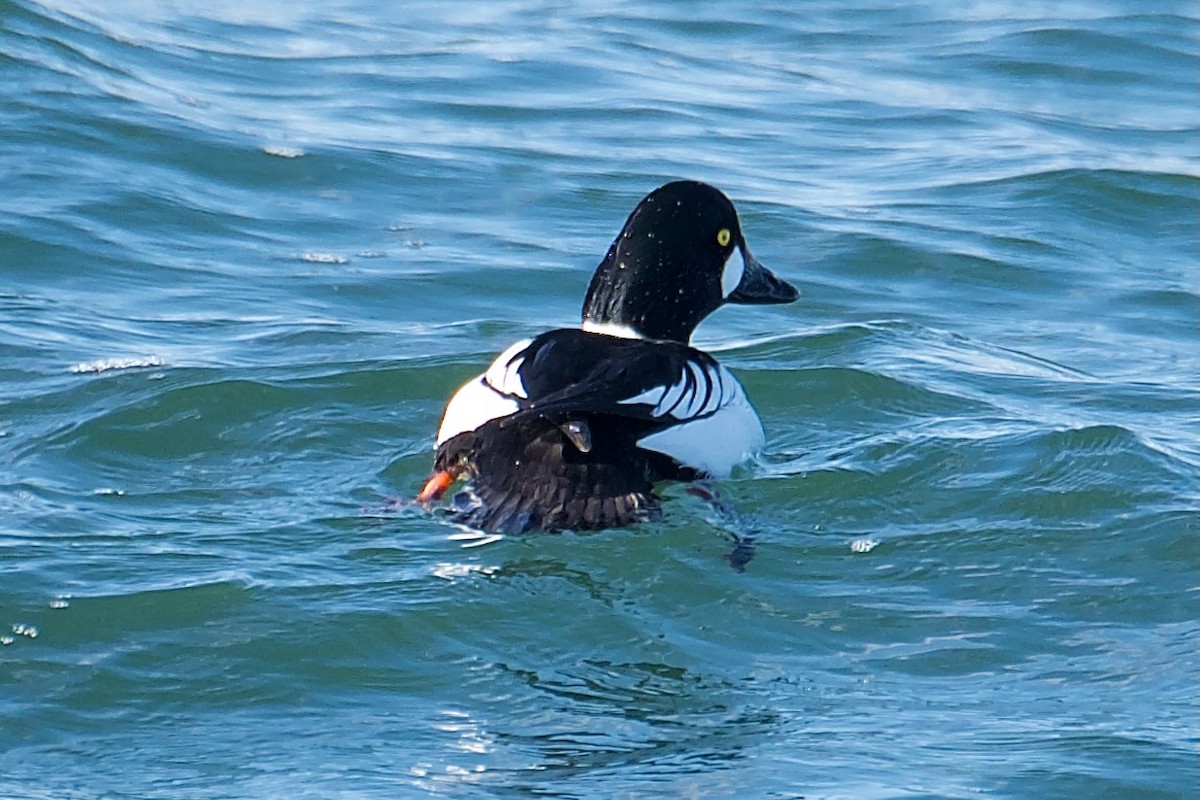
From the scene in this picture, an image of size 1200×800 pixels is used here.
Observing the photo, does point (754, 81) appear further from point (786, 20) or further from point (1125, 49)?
point (1125, 49)

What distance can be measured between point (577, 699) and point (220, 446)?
250 cm

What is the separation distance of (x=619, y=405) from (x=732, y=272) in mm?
1657

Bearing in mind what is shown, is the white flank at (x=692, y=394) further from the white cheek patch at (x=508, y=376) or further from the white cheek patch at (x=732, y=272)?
the white cheek patch at (x=732, y=272)

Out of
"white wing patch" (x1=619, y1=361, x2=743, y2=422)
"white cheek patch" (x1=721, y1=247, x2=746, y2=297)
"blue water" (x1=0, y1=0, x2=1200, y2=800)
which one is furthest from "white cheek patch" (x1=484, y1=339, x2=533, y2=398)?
"white cheek patch" (x1=721, y1=247, x2=746, y2=297)

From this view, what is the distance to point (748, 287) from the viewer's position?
24.6 ft

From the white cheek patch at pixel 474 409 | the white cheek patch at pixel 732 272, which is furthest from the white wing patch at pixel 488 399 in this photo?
the white cheek patch at pixel 732 272

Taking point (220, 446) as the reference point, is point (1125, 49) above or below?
above

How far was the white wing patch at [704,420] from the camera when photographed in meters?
6.18

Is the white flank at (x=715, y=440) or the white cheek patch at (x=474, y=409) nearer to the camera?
the white cheek patch at (x=474, y=409)

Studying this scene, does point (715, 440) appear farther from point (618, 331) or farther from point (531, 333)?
point (531, 333)

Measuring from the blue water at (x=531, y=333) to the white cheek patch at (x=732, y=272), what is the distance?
58cm

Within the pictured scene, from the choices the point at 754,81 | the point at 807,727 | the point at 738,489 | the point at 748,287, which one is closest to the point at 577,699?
the point at 807,727

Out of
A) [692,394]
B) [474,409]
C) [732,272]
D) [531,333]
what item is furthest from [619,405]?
[531,333]

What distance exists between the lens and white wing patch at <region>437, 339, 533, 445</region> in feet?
20.0
